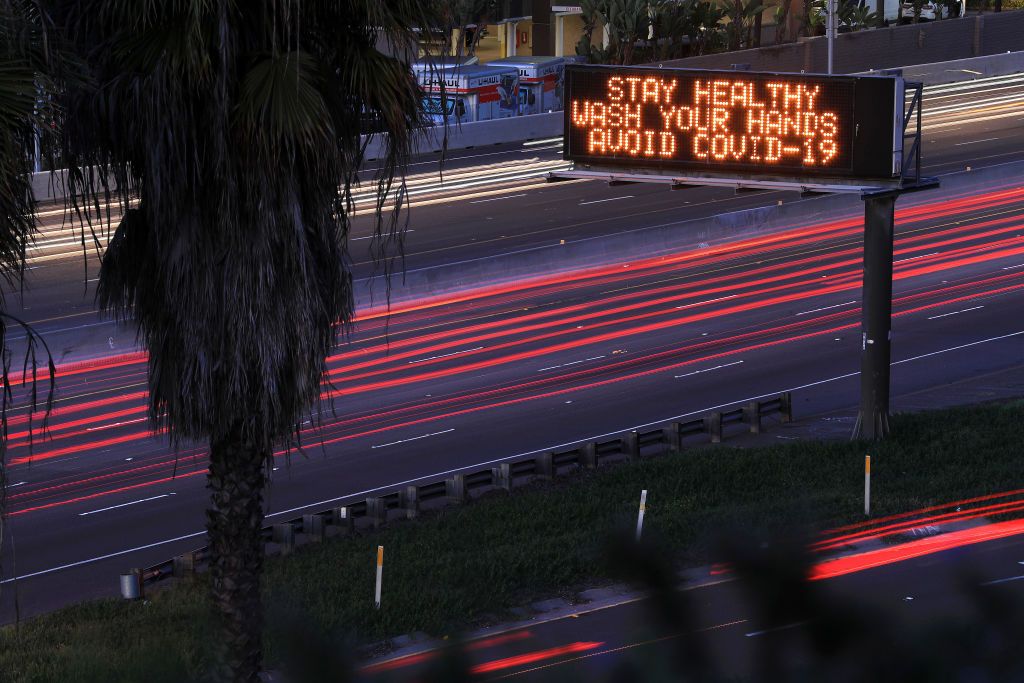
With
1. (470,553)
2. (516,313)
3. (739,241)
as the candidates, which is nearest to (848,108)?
(470,553)

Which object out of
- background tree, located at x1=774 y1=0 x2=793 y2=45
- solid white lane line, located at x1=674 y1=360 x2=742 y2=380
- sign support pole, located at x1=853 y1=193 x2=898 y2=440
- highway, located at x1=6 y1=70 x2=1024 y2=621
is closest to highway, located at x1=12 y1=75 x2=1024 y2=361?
highway, located at x1=6 y1=70 x2=1024 y2=621

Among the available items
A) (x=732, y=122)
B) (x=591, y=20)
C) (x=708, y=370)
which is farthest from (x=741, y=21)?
(x=732, y=122)

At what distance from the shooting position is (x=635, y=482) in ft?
72.7

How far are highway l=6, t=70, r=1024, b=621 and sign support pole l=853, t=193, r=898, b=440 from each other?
3.58 m

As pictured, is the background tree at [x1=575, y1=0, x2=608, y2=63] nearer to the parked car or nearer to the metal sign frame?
the parked car

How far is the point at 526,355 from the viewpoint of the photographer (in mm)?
33469

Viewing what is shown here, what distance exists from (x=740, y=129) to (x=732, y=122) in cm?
15

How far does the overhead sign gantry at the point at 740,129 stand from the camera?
22.6 metres

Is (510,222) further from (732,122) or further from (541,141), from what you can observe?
(732,122)

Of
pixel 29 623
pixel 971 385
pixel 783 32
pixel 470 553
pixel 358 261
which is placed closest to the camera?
pixel 29 623

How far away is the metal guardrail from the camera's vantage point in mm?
18719

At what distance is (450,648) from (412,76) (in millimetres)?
8623

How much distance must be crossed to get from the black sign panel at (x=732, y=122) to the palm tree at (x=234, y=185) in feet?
39.3

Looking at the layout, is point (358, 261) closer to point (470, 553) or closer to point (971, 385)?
point (971, 385)
